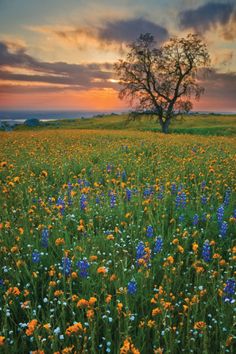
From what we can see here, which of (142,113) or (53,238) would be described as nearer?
(53,238)

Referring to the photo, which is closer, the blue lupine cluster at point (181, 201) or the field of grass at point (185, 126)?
the blue lupine cluster at point (181, 201)

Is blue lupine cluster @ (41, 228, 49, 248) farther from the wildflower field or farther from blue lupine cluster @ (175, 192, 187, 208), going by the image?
blue lupine cluster @ (175, 192, 187, 208)

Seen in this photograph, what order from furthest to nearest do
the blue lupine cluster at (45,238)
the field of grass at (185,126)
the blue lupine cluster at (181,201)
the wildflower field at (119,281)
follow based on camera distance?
1. the field of grass at (185,126)
2. the blue lupine cluster at (181,201)
3. the blue lupine cluster at (45,238)
4. the wildflower field at (119,281)

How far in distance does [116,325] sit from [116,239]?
1.45 metres

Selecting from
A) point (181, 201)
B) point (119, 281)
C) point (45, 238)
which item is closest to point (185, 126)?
point (181, 201)

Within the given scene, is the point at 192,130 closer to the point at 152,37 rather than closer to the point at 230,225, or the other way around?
the point at 152,37

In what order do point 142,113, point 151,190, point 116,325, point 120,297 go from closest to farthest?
point 116,325
point 120,297
point 151,190
point 142,113

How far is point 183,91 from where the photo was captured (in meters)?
38.4

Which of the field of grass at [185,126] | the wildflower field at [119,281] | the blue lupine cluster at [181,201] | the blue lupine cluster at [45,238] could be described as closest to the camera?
the wildflower field at [119,281]

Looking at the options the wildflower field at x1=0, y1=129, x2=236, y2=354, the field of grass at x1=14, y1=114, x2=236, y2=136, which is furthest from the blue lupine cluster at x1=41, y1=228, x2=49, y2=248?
the field of grass at x1=14, y1=114, x2=236, y2=136

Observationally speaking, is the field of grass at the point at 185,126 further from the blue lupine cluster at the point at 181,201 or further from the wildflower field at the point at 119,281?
the wildflower field at the point at 119,281


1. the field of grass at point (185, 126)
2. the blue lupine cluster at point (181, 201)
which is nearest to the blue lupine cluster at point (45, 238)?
the blue lupine cluster at point (181, 201)

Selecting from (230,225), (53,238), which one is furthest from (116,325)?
(230,225)

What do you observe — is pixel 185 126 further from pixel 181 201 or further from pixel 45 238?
pixel 45 238
